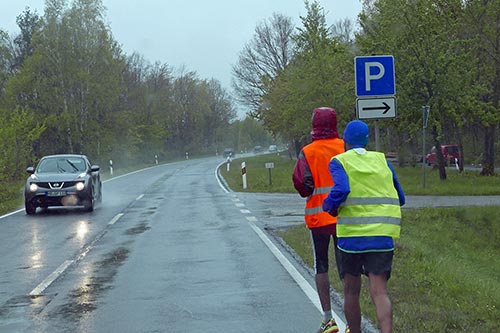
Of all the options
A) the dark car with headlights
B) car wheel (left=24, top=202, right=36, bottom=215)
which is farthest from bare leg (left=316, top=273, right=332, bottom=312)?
car wheel (left=24, top=202, right=36, bottom=215)

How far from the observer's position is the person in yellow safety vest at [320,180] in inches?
249

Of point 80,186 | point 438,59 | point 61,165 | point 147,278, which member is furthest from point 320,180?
point 438,59

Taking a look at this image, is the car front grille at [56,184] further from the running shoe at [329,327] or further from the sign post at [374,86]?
the running shoe at [329,327]

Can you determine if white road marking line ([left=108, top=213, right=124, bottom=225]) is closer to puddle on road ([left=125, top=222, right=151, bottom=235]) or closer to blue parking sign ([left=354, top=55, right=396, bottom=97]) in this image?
puddle on road ([left=125, top=222, right=151, bottom=235])

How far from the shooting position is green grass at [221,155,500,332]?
22.3ft

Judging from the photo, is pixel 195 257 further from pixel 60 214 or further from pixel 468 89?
pixel 468 89

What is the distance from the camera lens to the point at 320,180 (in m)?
6.34

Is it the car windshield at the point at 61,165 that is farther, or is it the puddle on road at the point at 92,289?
the car windshield at the point at 61,165

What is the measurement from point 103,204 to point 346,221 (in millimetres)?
18745

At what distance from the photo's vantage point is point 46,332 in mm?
6777

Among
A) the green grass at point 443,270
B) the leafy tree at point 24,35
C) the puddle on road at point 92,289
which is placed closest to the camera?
the green grass at point 443,270

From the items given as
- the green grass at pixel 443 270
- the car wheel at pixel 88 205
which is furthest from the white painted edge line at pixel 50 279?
the car wheel at pixel 88 205

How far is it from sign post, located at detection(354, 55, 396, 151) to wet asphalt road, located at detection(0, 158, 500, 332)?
8.37 feet

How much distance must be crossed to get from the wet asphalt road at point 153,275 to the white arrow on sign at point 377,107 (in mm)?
2478
